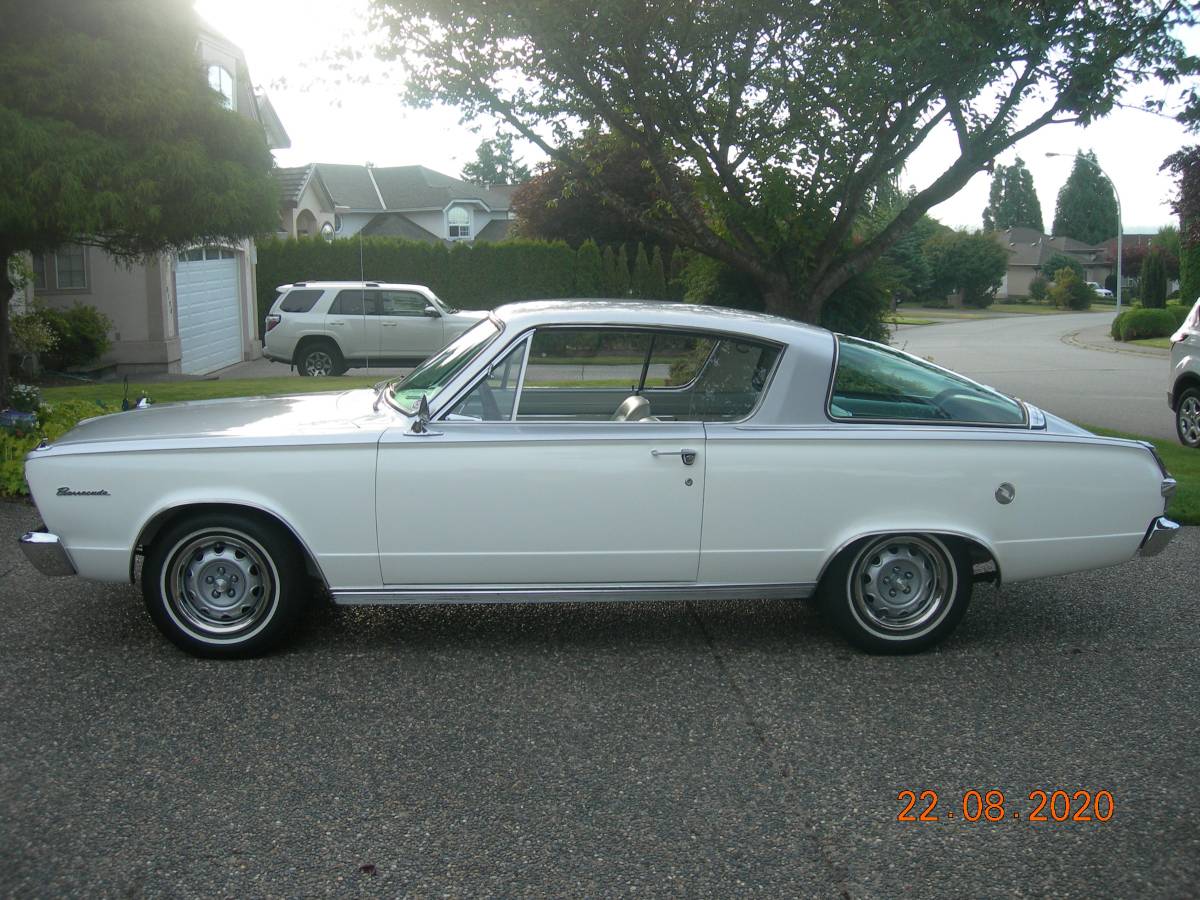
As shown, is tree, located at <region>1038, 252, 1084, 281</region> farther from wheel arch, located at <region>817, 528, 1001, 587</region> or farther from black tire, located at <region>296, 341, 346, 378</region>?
wheel arch, located at <region>817, 528, 1001, 587</region>

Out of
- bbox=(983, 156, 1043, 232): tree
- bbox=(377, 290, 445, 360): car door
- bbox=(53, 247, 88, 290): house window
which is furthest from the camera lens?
bbox=(983, 156, 1043, 232): tree

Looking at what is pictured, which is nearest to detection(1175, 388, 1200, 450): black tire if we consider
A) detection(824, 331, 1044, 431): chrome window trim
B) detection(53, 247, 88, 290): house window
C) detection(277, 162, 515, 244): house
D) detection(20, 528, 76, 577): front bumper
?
detection(824, 331, 1044, 431): chrome window trim

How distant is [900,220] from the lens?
13.5 meters

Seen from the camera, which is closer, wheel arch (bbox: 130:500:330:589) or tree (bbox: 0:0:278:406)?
wheel arch (bbox: 130:500:330:589)

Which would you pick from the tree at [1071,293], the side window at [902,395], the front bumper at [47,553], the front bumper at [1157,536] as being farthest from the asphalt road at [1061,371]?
the tree at [1071,293]

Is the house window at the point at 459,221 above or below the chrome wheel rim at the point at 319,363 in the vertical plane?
above

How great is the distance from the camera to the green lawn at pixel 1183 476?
8.27 meters

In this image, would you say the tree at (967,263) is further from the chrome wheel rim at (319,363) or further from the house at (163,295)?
the chrome wheel rim at (319,363)

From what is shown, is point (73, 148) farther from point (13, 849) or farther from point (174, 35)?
point (13, 849)

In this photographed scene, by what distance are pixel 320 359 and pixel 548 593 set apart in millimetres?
16499

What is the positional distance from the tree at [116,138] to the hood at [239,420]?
3.46 metres

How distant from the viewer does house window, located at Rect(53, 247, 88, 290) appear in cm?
2036

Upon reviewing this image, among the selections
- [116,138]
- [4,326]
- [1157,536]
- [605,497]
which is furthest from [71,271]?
[1157,536]

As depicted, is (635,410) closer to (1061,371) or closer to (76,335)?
(76,335)
